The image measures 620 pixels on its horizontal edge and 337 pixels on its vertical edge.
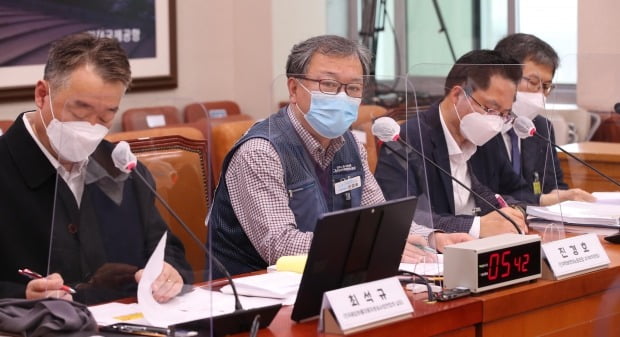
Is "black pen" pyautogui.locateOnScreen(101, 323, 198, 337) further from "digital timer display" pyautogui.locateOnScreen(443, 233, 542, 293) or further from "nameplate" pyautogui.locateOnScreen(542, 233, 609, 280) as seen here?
"nameplate" pyautogui.locateOnScreen(542, 233, 609, 280)

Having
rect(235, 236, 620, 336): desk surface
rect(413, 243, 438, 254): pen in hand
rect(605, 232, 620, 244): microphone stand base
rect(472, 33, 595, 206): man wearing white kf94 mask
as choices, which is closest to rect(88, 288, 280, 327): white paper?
rect(235, 236, 620, 336): desk surface

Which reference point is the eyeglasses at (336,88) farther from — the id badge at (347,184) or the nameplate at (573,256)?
the nameplate at (573,256)

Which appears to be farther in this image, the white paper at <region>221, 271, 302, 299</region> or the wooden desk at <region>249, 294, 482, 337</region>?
the white paper at <region>221, 271, 302, 299</region>

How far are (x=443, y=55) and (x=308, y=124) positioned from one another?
3.51 m

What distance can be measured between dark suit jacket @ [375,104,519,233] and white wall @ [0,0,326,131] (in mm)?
3014

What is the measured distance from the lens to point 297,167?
2.76 metres

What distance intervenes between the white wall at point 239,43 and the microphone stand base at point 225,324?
3781 mm

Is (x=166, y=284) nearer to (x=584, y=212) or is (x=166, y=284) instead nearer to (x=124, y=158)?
(x=124, y=158)

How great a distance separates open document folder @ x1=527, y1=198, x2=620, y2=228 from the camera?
9.96 ft

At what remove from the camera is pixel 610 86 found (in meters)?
3.35

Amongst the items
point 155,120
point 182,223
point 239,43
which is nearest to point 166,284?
point 182,223

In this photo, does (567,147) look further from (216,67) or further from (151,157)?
(216,67)

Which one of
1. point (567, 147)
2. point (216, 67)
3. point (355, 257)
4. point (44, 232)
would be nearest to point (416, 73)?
point (567, 147)

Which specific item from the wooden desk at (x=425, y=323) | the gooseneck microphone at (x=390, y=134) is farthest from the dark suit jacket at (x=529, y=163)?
the wooden desk at (x=425, y=323)
